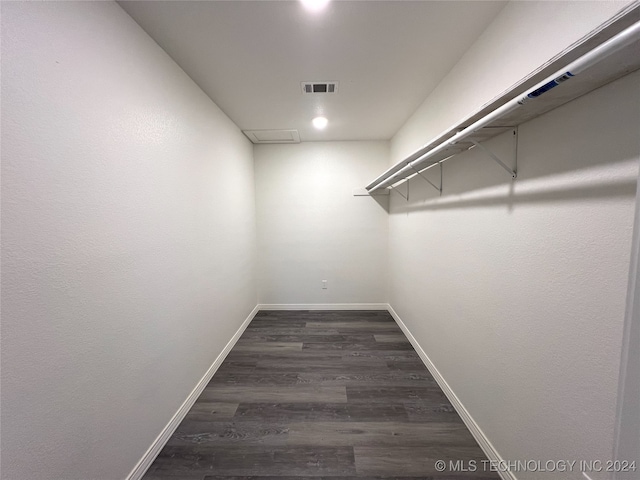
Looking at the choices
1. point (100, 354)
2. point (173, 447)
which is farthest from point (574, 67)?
point (173, 447)

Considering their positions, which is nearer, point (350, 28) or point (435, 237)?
point (350, 28)

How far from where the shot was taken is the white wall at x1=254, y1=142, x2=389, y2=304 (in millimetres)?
3412

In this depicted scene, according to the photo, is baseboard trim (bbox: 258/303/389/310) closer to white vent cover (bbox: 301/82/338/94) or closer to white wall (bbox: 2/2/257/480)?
white wall (bbox: 2/2/257/480)

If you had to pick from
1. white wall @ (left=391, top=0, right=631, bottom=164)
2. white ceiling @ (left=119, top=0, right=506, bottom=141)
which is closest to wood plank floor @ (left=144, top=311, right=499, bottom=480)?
white wall @ (left=391, top=0, right=631, bottom=164)

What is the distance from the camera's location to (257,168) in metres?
3.46

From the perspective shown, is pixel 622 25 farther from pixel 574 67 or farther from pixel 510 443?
pixel 510 443

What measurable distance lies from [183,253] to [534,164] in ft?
7.01

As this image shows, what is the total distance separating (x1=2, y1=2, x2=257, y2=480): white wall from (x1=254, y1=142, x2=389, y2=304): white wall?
67.4 inches

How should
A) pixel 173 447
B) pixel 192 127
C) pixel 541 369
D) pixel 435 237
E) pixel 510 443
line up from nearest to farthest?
pixel 541 369, pixel 510 443, pixel 173 447, pixel 192 127, pixel 435 237

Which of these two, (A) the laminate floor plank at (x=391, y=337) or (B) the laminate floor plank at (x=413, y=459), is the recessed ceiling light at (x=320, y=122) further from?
(B) the laminate floor plank at (x=413, y=459)

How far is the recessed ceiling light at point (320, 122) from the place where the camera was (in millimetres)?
2590

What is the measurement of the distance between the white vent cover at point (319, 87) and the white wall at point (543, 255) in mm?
880

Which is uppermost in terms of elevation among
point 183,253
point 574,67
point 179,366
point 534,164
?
point 574,67

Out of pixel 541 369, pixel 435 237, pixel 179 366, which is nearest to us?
pixel 541 369
